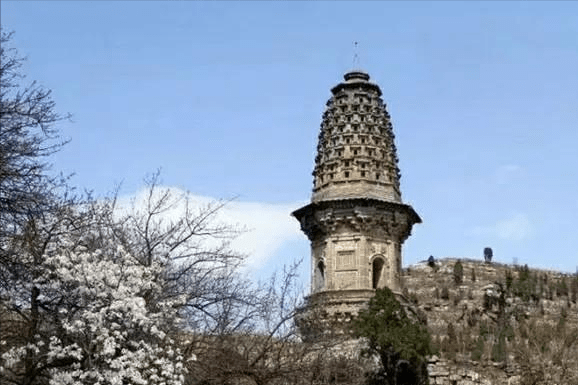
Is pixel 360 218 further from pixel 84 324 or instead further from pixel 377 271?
pixel 84 324

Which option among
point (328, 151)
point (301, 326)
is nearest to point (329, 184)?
point (328, 151)

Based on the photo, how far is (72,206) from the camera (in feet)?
72.3

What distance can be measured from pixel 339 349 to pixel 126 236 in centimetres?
1146

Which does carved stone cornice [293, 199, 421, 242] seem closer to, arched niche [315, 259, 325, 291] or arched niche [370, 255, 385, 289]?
arched niche [370, 255, 385, 289]

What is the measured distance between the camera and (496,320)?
47.1 m

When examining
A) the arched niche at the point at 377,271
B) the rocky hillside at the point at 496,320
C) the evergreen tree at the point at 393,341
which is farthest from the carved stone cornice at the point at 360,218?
the evergreen tree at the point at 393,341

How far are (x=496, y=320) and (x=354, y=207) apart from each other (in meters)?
10.9

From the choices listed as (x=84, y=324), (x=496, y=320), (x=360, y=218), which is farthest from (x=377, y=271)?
(x=84, y=324)

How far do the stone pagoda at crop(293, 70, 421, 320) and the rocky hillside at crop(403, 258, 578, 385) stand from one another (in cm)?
379

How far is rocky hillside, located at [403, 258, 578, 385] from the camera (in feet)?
119

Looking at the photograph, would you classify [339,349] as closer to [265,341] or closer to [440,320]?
[265,341]

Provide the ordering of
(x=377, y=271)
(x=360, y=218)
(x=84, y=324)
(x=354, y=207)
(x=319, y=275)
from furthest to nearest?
(x=319, y=275)
(x=377, y=271)
(x=354, y=207)
(x=360, y=218)
(x=84, y=324)

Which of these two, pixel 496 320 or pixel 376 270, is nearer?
pixel 376 270

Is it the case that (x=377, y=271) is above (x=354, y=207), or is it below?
below
